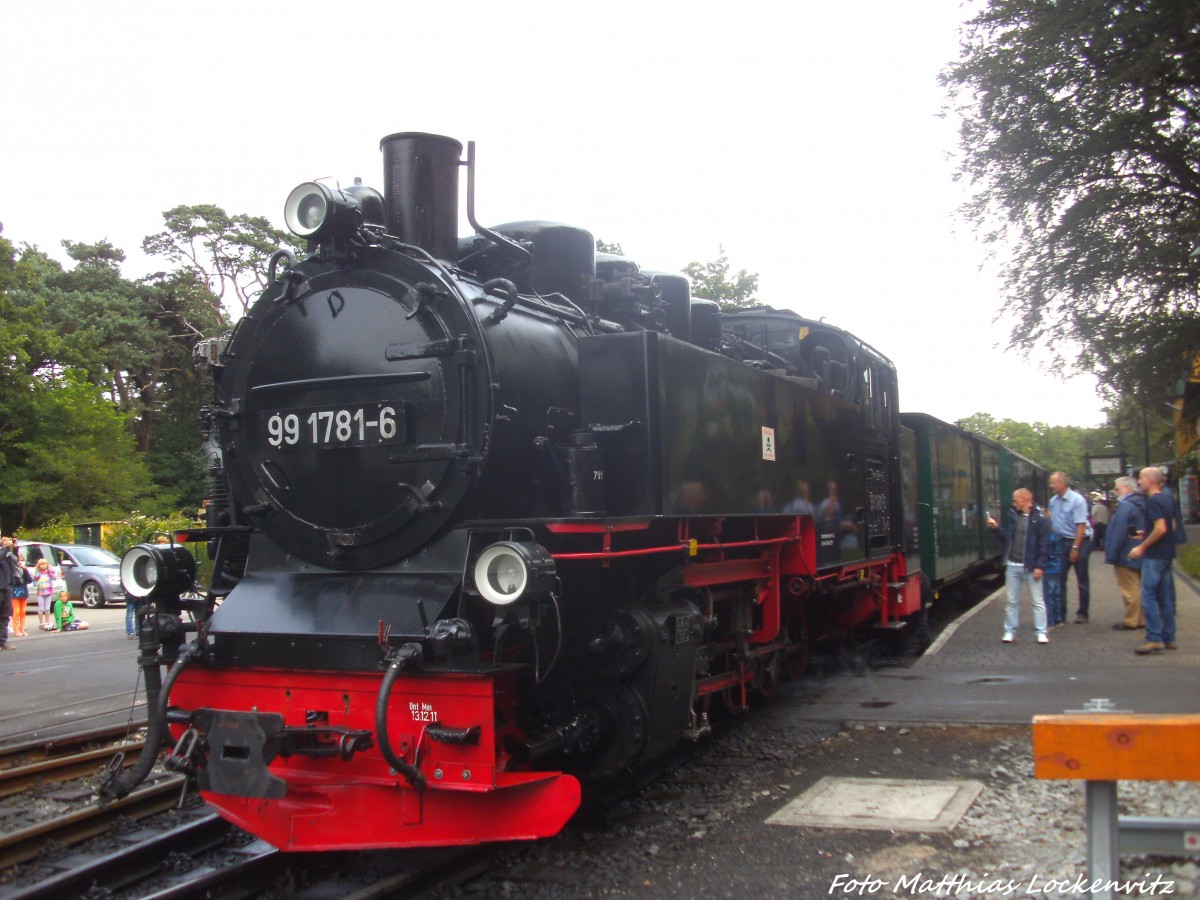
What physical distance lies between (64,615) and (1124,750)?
16.4 m

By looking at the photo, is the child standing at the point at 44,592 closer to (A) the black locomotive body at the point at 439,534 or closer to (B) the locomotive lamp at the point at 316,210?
(A) the black locomotive body at the point at 439,534

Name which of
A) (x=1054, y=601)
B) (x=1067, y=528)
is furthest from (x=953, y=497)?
(x=1054, y=601)

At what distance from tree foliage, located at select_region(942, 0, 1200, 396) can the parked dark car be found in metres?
19.2

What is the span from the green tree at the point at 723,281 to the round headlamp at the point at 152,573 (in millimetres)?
33407

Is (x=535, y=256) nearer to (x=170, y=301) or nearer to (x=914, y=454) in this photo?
(x=914, y=454)

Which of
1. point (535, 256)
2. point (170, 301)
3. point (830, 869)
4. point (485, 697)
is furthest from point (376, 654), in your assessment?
point (170, 301)

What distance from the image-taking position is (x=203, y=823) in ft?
16.9

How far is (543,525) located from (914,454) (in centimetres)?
840

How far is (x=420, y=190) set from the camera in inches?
203

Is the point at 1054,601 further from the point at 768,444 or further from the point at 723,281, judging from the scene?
the point at 723,281

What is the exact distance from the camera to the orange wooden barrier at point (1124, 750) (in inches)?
131

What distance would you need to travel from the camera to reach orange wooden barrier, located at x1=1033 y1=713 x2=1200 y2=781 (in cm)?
333

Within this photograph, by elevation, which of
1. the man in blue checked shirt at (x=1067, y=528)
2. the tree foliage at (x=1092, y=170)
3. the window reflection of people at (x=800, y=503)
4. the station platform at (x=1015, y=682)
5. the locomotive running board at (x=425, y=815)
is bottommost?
the station platform at (x=1015, y=682)

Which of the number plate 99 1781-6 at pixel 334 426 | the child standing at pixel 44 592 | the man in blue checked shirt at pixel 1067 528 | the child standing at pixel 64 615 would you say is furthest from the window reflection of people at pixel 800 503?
the child standing at pixel 44 592
